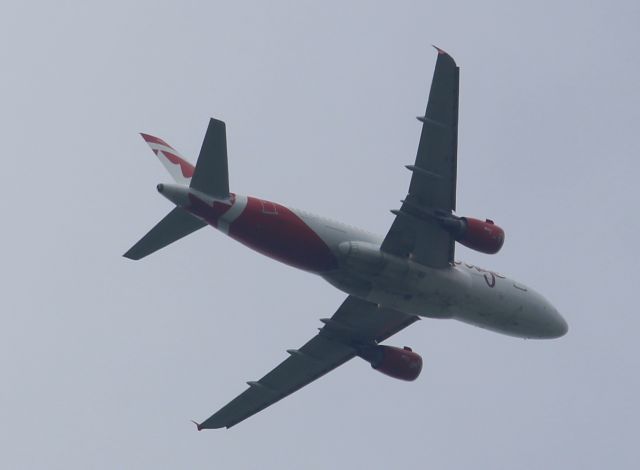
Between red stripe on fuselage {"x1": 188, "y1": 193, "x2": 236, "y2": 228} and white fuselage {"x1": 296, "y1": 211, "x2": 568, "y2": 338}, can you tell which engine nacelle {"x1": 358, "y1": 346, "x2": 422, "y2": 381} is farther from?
red stripe on fuselage {"x1": 188, "y1": 193, "x2": 236, "y2": 228}

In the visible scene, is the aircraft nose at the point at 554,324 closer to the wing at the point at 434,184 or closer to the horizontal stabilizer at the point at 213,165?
the wing at the point at 434,184

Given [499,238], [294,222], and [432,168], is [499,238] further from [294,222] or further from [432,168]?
[294,222]

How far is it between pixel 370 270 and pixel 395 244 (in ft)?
4.73

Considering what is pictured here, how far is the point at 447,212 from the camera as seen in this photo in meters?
49.8

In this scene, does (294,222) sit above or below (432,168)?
below

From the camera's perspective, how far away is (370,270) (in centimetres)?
5031

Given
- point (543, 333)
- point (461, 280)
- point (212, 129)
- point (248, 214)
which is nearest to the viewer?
point (212, 129)

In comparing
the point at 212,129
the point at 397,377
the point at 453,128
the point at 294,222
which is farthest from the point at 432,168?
the point at 397,377

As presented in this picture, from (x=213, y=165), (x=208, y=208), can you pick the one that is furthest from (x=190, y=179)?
(x=213, y=165)

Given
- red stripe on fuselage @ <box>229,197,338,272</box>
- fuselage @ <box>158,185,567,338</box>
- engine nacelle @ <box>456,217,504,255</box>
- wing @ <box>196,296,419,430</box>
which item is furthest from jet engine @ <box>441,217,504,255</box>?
wing @ <box>196,296,419,430</box>

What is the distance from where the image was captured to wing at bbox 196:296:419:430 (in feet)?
186

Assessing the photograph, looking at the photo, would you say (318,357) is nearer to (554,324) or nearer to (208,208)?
(554,324)

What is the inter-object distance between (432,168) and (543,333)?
11.7 metres

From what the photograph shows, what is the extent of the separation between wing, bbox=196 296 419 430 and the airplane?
8 centimetres
